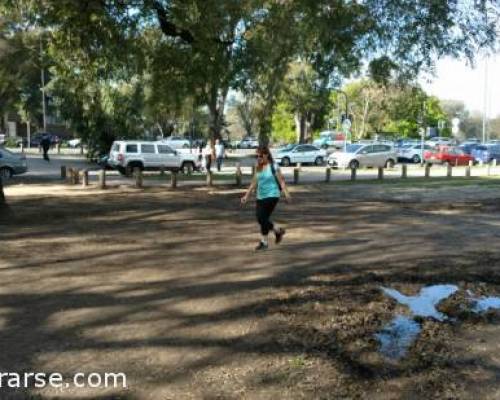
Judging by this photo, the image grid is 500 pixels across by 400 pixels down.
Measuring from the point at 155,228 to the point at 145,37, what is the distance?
8.53m

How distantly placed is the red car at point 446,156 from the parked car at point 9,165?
2841 centimetres

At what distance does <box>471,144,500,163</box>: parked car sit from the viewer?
47.6 m

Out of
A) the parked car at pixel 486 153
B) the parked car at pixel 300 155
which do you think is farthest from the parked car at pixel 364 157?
the parked car at pixel 486 153

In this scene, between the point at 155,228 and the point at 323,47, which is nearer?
the point at 155,228

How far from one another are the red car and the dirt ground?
3266 cm

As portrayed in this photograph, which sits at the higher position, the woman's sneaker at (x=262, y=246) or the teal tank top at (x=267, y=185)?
the teal tank top at (x=267, y=185)

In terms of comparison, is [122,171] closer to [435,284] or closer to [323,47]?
[323,47]

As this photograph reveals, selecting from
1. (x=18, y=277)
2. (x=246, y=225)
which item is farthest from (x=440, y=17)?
(x=18, y=277)

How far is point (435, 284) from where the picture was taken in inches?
325

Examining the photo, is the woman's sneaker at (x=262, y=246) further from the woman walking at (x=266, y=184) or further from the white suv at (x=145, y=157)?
the white suv at (x=145, y=157)

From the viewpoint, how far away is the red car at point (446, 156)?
45.5 m

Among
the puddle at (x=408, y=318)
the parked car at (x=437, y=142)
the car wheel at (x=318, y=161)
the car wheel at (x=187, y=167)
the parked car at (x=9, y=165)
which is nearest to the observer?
the puddle at (x=408, y=318)

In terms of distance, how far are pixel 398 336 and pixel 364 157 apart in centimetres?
3304

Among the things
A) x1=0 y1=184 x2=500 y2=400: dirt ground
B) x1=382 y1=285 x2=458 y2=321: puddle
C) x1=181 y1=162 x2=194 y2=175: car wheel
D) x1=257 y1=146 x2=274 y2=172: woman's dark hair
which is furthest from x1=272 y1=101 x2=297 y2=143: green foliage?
x1=382 y1=285 x2=458 y2=321: puddle
